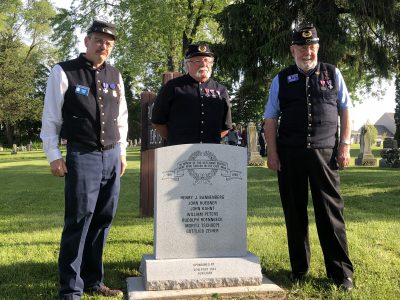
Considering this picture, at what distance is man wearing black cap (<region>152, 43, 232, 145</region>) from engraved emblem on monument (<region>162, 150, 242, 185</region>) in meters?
0.25

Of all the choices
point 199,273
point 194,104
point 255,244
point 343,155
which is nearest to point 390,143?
point 255,244

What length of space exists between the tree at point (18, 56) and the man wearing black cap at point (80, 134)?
37926 mm

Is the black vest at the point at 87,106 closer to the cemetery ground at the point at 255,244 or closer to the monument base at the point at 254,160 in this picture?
Answer: the cemetery ground at the point at 255,244

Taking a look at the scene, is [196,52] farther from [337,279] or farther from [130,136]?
[130,136]

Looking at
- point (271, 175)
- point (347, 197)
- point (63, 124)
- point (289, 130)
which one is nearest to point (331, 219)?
point (289, 130)

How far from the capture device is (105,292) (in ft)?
12.6

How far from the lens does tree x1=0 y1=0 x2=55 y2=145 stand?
40.1 m

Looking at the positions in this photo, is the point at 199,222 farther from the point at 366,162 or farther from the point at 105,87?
the point at 366,162

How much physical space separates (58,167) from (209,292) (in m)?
1.61

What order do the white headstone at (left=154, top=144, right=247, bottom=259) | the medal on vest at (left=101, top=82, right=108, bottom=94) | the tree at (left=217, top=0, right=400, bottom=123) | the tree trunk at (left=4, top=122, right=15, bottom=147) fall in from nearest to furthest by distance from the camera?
the medal on vest at (left=101, top=82, right=108, bottom=94) → the white headstone at (left=154, top=144, right=247, bottom=259) → the tree at (left=217, top=0, right=400, bottom=123) → the tree trunk at (left=4, top=122, right=15, bottom=147)

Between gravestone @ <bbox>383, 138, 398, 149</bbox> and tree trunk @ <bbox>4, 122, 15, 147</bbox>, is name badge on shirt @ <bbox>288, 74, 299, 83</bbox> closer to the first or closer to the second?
gravestone @ <bbox>383, 138, 398, 149</bbox>

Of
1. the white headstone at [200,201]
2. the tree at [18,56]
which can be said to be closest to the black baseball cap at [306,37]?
the white headstone at [200,201]

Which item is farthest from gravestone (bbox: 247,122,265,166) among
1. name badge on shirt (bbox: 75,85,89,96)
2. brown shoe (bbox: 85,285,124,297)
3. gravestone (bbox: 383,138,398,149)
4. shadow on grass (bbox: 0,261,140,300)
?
name badge on shirt (bbox: 75,85,89,96)

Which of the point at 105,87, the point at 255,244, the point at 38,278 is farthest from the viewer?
the point at 255,244
